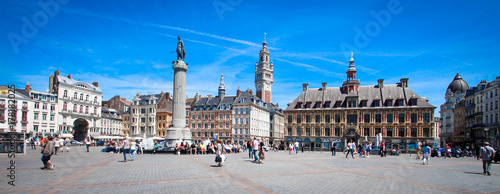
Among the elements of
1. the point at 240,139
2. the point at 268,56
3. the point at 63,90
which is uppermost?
the point at 268,56

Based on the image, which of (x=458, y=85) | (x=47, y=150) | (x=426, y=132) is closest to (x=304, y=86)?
(x=426, y=132)

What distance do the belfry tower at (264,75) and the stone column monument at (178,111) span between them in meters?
75.4

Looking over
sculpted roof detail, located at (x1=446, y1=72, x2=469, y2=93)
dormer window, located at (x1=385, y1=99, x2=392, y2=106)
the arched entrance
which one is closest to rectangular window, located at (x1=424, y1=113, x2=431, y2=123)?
dormer window, located at (x1=385, y1=99, x2=392, y2=106)

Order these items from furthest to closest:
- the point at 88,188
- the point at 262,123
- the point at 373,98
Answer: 1. the point at 262,123
2. the point at 373,98
3. the point at 88,188

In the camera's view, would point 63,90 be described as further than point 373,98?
Yes

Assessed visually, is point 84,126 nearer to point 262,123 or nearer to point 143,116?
point 143,116

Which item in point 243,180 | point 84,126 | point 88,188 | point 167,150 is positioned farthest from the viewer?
point 84,126

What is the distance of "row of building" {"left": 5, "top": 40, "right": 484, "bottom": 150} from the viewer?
186 feet

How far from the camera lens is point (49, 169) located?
14.8 metres

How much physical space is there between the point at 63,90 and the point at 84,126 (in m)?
10.1

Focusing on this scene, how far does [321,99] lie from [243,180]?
172ft

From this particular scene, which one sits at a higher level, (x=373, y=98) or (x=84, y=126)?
(x=373, y=98)

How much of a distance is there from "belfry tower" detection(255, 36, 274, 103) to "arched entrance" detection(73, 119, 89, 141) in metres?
55.2

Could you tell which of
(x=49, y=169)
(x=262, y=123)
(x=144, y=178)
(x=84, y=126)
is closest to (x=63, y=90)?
(x=84, y=126)
